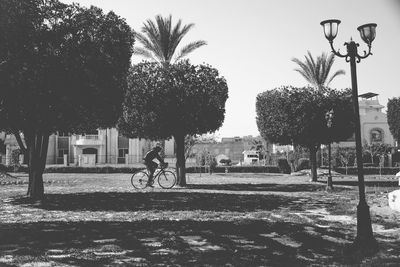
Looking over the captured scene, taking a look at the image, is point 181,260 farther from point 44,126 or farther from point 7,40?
point 44,126

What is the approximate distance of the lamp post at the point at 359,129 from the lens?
Answer: 673 centimetres

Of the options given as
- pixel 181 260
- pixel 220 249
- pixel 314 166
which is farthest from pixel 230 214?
pixel 314 166

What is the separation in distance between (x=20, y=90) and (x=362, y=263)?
994 centimetres

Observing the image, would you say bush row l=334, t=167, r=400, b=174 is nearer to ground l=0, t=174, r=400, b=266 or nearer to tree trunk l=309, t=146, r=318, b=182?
tree trunk l=309, t=146, r=318, b=182

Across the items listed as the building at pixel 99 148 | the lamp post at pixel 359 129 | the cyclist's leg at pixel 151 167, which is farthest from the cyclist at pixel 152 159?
the building at pixel 99 148

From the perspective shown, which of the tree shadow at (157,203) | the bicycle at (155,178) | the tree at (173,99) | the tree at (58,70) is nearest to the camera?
the tree at (58,70)

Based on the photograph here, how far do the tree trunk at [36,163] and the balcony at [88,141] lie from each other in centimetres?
4317

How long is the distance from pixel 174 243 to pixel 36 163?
345 inches

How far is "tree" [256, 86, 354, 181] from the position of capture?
24344mm

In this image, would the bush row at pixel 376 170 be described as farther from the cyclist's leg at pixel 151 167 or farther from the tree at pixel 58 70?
the tree at pixel 58 70

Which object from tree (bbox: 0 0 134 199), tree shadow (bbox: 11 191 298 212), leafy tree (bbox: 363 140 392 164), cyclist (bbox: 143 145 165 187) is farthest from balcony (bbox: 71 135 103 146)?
tree shadow (bbox: 11 191 298 212)

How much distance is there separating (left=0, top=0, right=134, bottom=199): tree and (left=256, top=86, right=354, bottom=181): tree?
1327cm

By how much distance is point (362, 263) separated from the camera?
5887 millimetres

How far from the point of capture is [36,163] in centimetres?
A: 1386
